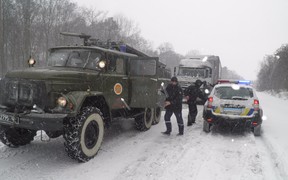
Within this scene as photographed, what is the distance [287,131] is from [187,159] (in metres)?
5.23

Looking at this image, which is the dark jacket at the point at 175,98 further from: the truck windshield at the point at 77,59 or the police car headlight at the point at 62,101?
the police car headlight at the point at 62,101

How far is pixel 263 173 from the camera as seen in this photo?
498 cm

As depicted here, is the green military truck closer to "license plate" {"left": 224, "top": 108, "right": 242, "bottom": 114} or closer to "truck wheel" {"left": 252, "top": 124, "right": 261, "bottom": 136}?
"license plate" {"left": 224, "top": 108, "right": 242, "bottom": 114}

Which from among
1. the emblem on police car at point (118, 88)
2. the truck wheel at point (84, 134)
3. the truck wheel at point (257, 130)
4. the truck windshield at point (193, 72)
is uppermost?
the truck windshield at point (193, 72)

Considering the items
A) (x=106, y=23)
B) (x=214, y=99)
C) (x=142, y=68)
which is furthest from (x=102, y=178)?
(x=106, y=23)

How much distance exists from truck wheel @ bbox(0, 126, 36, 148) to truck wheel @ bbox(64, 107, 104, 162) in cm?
153

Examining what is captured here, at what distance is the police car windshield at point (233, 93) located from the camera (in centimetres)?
818

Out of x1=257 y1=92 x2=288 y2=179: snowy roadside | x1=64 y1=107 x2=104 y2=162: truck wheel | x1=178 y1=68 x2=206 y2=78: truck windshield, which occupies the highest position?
x1=178 y1=68 x2=206 y2=78: truck windshield

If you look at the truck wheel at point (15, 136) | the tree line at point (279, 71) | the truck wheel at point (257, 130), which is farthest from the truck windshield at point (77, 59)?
the tree line at point (279, 71)

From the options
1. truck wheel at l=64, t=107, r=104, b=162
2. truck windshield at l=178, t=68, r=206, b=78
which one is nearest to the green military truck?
truck wheel at l=64, t=107, r=104, b=162

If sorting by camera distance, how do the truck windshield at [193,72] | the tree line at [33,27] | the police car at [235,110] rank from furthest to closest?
the tree line at [33,27], the truck windshield at [193,72], the police car at [235,110]

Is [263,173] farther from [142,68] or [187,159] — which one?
[142,68]

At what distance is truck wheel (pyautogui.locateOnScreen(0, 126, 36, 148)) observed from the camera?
579cm

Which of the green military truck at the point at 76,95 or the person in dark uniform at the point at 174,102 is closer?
the green military truck at the point at 76,95
